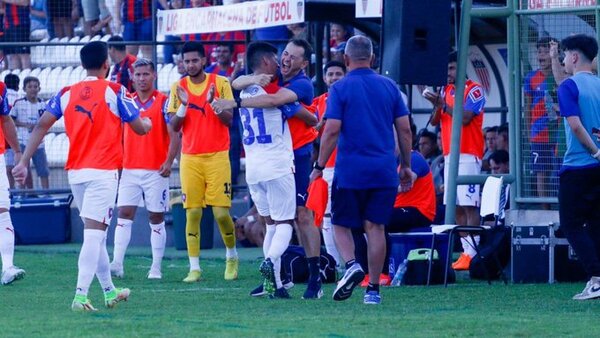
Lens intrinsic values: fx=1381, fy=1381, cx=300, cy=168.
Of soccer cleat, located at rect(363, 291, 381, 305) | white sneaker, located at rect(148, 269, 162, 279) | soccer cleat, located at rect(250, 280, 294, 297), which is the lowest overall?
white sneaker, located at rect(148, 269, 162, 279)

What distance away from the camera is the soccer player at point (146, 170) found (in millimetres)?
14023

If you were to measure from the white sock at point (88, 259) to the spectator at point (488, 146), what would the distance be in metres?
7.23

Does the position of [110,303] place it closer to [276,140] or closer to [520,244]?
[276,140]

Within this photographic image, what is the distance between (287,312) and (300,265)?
2942mm

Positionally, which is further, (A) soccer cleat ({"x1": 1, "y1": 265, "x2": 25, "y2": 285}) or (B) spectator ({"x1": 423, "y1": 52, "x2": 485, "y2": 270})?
(B) spectator ({"x1": 423, "y1": 52, "x2": 485, "y2": 270})

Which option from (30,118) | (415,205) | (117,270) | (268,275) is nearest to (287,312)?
(268,275)

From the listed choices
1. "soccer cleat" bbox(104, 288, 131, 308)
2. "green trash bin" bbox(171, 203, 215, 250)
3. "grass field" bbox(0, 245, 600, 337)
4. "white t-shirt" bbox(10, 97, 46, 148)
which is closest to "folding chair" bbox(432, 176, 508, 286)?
"grass field" bbox(0, 245, 600, 337)

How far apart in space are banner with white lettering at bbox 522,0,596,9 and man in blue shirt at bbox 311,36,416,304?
3205mm

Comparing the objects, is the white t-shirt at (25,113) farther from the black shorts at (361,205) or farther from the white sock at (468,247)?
the black shorts at (361,205)

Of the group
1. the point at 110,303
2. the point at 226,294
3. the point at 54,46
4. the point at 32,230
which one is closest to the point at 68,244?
the point at 32,230

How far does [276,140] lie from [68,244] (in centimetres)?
888

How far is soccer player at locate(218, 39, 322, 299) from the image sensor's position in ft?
36.4

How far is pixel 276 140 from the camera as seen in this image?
1134 centimetres

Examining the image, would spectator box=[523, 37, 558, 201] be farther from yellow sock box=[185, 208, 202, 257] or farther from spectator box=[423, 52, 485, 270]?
yellow sock box=[185, 208, 202, 257]
